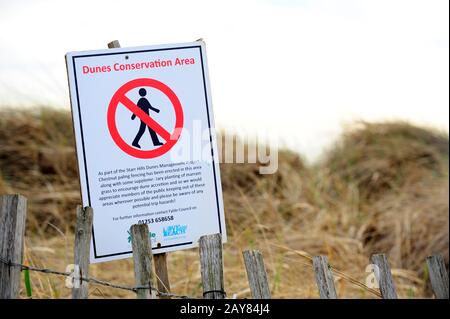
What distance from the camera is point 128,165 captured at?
3104 millimetres

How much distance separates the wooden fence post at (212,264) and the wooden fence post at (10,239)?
22.7 inches

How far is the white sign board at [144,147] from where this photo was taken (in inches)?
122

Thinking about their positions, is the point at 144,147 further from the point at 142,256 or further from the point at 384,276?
the point at 384,276

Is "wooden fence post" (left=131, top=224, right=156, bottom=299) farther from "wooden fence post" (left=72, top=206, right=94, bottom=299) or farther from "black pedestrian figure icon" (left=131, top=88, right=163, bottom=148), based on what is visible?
"black pedestrian figure icon" (left=131, top=88, right=163, bottom=148)

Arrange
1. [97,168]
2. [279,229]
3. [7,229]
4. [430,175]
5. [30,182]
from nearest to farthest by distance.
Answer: [7,229]
[97,168]
[279,229]
[30,182]
[430,175]

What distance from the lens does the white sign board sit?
10.1 feet

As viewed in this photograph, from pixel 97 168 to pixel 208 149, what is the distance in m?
0.44

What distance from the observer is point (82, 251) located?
244 cm

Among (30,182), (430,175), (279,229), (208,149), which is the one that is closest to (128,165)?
(208,149)

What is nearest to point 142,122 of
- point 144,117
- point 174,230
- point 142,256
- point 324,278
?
point 144,117

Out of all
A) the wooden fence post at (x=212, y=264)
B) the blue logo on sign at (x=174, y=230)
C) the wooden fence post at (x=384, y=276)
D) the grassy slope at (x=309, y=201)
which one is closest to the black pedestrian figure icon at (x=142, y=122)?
the blue logo on sign at (x=174, y=230)

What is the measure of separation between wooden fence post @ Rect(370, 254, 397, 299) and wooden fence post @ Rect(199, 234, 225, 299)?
0.58 m

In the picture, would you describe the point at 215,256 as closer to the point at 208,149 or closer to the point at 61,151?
the point at 208,149

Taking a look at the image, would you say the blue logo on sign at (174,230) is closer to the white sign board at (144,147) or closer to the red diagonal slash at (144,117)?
the white sign board at (144,147)
